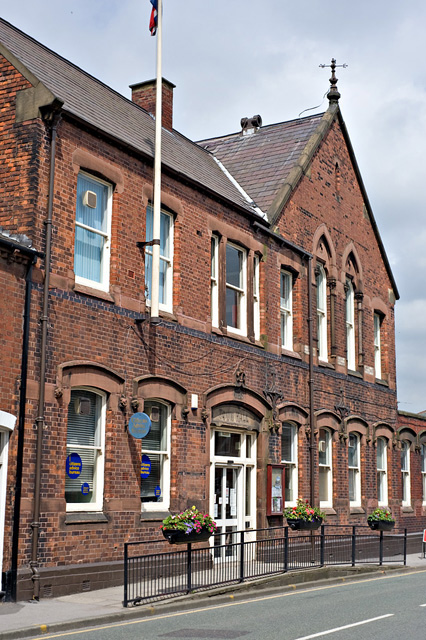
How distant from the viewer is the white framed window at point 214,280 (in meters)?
18.6

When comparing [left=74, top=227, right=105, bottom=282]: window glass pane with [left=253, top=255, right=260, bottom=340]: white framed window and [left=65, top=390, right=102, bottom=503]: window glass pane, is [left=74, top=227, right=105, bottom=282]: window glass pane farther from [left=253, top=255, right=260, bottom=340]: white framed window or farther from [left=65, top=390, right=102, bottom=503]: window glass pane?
[left=253, top=255, right=260, bottom=340]: white framed window

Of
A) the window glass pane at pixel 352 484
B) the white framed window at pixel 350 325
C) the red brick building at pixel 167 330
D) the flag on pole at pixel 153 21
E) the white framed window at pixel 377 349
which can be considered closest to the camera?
the red brick building at pixel 167 330

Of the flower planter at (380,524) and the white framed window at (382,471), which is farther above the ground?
the white framed window at (382,471)

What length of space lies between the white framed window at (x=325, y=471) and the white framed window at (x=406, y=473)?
6505 millimetres

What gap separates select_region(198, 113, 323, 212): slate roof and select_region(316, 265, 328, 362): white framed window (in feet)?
9.41

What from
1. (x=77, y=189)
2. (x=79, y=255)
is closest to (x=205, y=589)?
(x=79, y=255)

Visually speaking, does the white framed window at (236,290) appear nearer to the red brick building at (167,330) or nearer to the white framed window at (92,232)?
the red brick building at (167,330)

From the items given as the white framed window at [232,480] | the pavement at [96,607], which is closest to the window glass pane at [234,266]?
the white framed window at [232,480]

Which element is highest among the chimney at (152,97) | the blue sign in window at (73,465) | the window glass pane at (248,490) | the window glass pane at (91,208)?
the chimney at (152,97)

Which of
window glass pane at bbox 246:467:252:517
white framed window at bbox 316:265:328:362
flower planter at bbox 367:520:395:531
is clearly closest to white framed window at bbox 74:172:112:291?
window glass pane at bbox 246:467:252:517

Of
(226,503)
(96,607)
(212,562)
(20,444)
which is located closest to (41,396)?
(20,444)

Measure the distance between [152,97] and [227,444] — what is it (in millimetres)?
10638

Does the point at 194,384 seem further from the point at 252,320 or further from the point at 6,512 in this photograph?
the point at 6,512

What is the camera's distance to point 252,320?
19.9m
